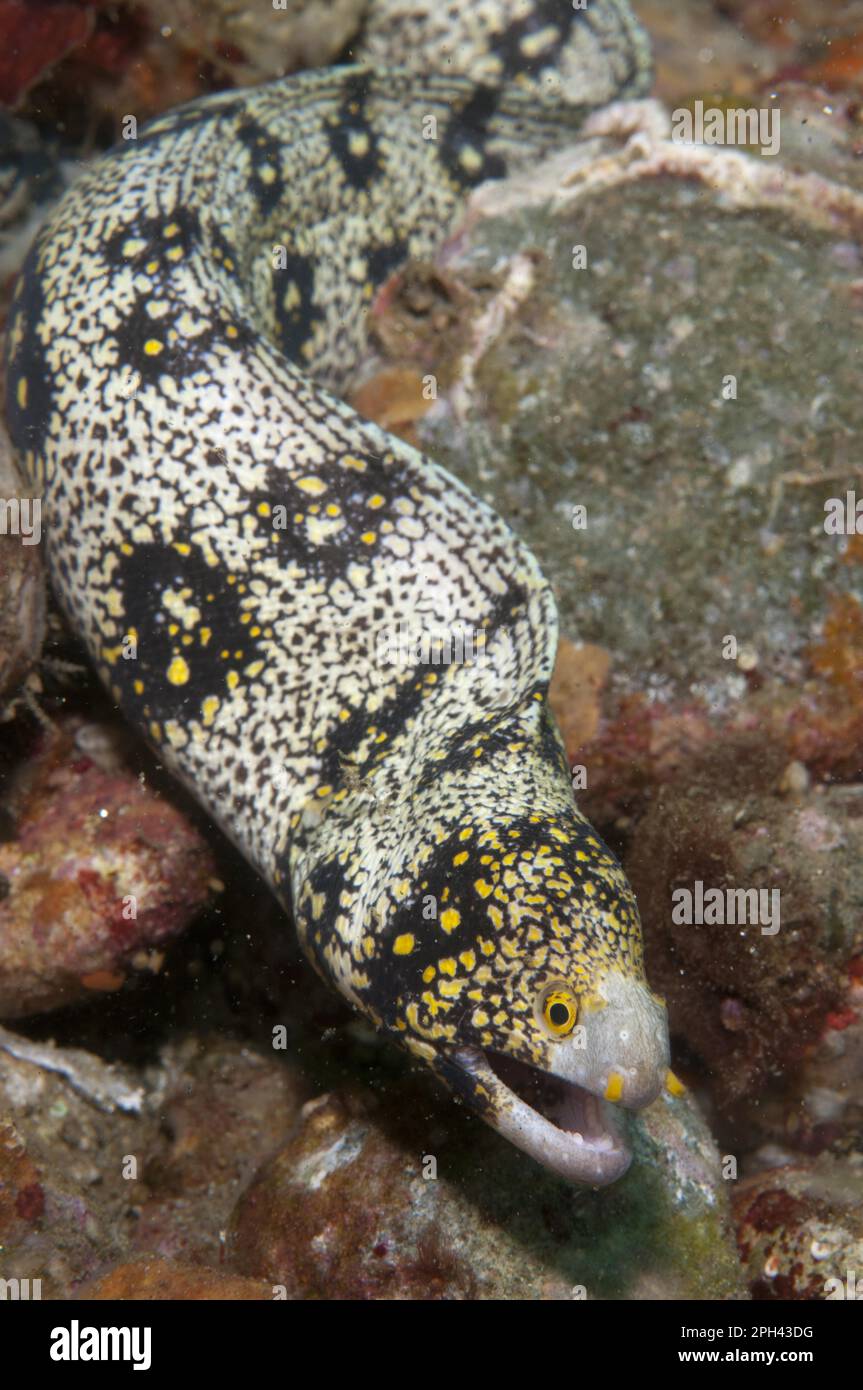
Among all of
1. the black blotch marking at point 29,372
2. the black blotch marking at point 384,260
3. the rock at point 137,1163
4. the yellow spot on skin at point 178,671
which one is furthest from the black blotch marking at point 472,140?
the rock at point 137,1163

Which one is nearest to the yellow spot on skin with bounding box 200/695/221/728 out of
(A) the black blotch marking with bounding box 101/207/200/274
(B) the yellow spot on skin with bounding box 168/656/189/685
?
(B) the yellow spot on skin with bounding box 168/656/189/685

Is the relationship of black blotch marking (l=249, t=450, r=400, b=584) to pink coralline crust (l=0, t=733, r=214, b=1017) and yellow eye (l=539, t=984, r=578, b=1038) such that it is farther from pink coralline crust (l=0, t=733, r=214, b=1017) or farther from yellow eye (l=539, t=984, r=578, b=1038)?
yellow eye (l=539, t=984, r=578, b=1038)

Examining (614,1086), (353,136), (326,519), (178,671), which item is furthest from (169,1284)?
(353,136)

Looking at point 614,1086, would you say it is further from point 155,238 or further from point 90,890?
point 155,238

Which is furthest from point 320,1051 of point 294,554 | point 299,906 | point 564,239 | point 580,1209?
point 564,239

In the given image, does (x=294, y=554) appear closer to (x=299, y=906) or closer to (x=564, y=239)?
(x=299, y=906)

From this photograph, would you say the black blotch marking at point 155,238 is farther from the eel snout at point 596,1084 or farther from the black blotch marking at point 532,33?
the eel snout at point 596,1084

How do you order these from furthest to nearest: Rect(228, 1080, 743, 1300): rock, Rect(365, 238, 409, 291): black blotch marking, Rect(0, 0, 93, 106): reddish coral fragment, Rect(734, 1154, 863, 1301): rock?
Rect(365, 238, 409, 291): black blotch marking → Rect(0, 0, 93, 106): reddish coral fragment → Rect(734, 1154, 863, 1301): rock → Rect(228, 1080, 743, 1300): rock
